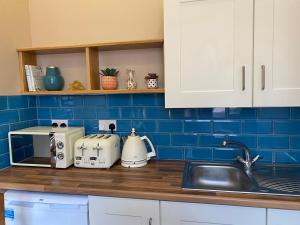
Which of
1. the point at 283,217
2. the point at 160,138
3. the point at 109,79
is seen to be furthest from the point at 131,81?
the point at 283,217

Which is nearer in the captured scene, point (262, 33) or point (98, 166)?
point (262, 33)

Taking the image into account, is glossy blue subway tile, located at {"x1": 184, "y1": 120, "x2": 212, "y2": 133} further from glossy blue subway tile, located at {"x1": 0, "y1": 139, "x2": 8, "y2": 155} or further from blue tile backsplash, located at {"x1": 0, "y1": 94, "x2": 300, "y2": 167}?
glossy blue subway tile, located at {"x1": 0, "y1": 139, "x2": 8, "y2": 155}

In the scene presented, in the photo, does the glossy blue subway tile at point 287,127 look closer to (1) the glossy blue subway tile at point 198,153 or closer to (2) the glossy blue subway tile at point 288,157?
(2) the glossy blue subway tile at point 288,157

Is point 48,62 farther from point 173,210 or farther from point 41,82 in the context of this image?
point 173,210

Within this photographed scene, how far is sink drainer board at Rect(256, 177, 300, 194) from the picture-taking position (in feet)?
3.99

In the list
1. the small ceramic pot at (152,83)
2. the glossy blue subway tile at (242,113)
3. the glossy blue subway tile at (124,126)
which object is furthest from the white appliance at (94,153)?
the glossy blue subway tile at (242,113)

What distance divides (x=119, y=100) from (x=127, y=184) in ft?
2.29

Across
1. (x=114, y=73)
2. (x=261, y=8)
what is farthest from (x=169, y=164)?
(x=261, y=8)

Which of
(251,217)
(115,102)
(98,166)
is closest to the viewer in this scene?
(251,217)

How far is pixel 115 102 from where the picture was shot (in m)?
1.80

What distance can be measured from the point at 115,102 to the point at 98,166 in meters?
0.50

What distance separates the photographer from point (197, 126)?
172cm

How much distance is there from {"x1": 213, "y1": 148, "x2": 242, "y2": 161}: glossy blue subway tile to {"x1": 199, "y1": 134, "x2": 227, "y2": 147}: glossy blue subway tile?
44 millimetres

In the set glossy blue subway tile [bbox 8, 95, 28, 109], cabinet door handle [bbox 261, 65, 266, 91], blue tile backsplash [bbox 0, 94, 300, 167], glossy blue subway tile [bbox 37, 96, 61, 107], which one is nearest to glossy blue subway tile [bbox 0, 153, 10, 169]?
blue tile backsplash [bbox 0, 94, 300, 167]
